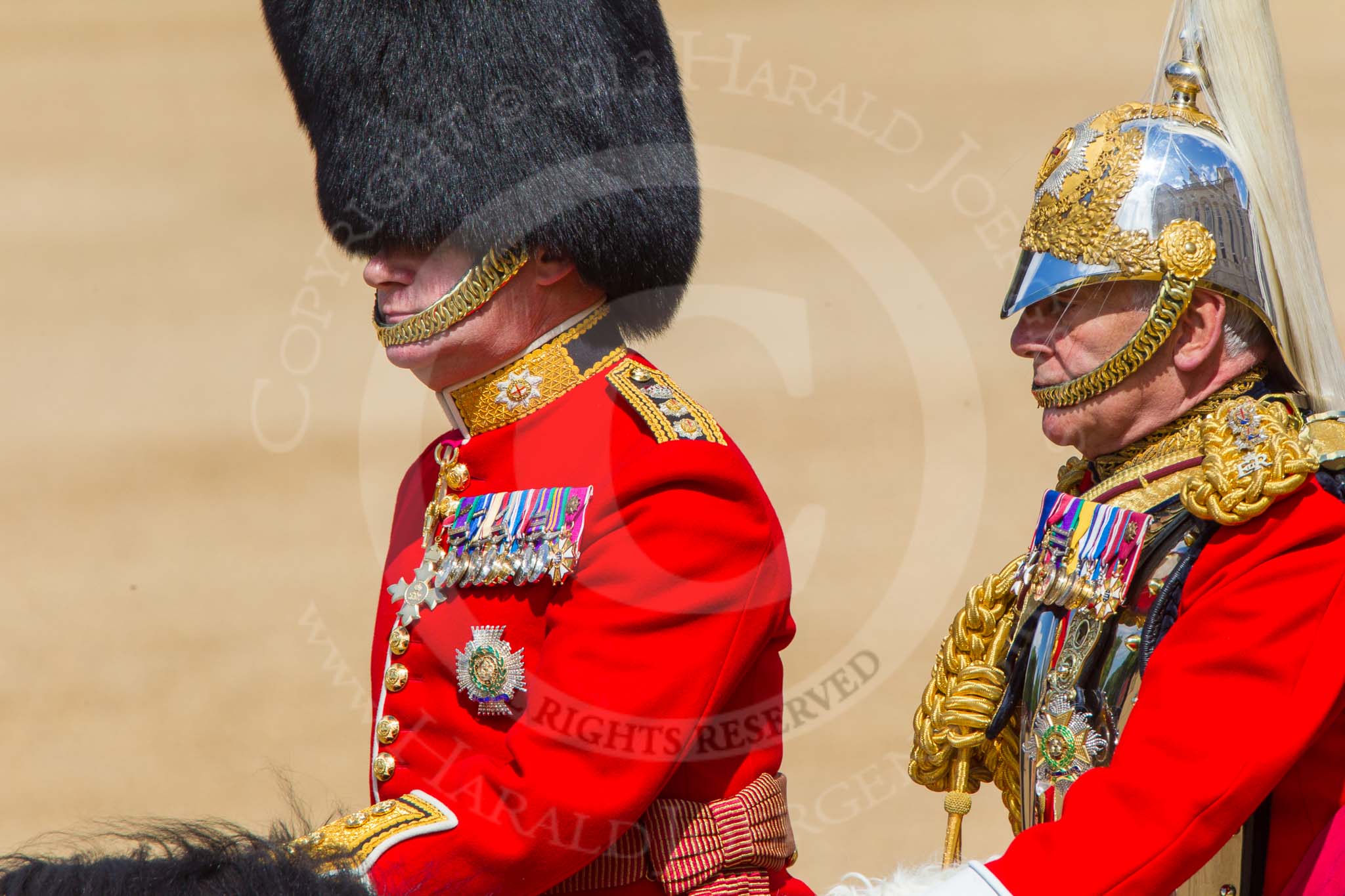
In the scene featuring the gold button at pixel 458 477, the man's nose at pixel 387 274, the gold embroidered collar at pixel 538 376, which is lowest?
the gold button at pixel 458 477

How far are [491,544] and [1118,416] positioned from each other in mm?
937

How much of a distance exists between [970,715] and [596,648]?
0.66m

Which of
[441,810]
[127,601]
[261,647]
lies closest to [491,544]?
[441,810]

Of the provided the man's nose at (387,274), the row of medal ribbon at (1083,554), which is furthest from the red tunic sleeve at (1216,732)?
the man's nose at (387,274)

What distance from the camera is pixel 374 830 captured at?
7.50 feet

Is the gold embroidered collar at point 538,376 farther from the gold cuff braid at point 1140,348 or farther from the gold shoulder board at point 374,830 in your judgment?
the gold cuff braid at point 1140,348

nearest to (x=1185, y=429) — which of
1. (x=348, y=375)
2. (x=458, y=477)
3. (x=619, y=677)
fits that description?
(x=619, y=677)

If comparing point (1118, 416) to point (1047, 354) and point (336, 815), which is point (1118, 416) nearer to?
point (1047, 354)

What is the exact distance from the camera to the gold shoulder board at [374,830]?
2188mm

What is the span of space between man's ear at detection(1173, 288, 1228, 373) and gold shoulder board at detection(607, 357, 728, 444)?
0.66 m

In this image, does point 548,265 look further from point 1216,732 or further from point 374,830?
point 1216,732

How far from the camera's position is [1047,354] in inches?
96.7

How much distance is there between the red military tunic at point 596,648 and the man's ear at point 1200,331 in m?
0.63

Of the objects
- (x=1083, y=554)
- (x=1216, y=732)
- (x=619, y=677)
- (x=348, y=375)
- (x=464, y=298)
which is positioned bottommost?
(x=348, y=375)
